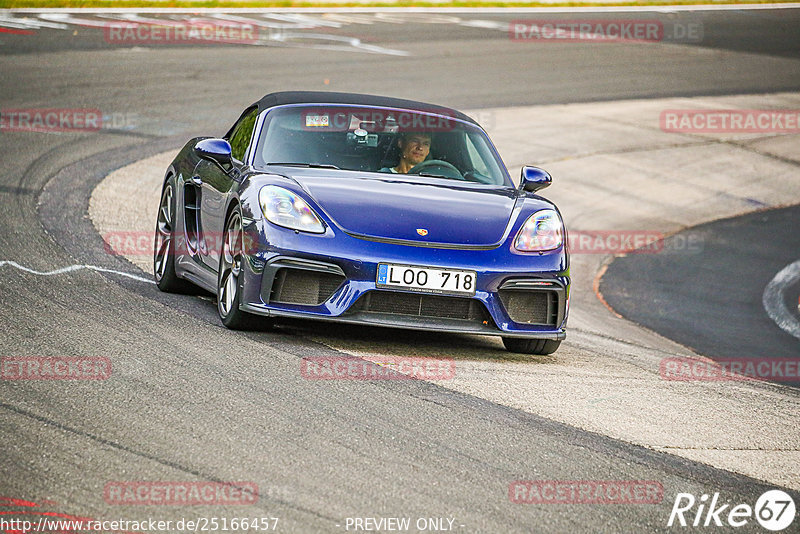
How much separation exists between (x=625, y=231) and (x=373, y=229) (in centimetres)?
813

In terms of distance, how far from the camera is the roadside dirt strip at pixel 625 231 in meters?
5.57

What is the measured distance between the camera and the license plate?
6316 mm

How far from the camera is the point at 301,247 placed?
6.35 metres

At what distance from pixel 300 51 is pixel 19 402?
17905 millimetres

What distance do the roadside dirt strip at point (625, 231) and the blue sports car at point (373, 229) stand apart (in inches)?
11.8

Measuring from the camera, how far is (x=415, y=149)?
24.9 feet

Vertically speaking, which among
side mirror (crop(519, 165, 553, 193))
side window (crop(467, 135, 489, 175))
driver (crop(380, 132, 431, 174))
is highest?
driver (crop(380, 132, 431, 174))
